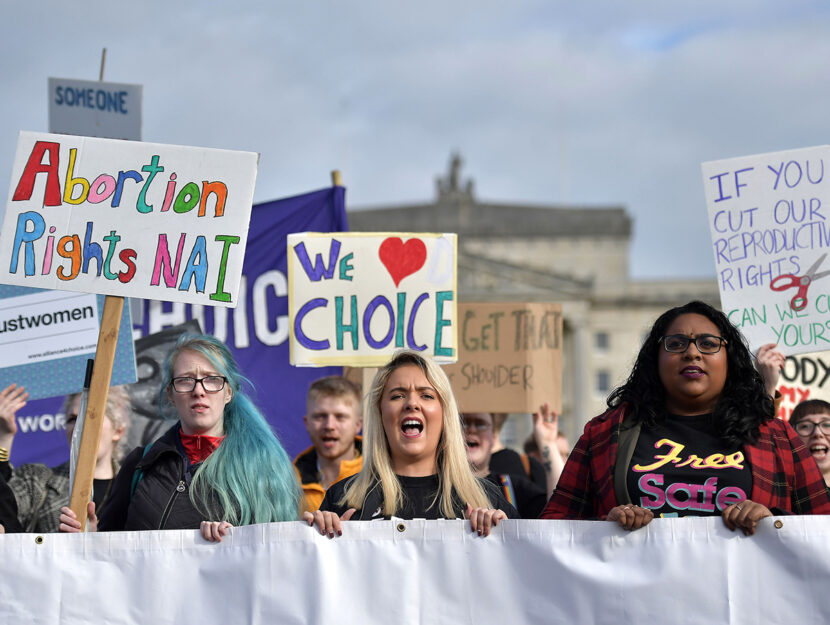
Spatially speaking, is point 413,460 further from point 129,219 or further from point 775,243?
point 775,243

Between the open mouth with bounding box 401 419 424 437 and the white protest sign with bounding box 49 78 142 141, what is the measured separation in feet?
14.6

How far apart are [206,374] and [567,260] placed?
75353 mm

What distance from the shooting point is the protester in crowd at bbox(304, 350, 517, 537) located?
13.1ft

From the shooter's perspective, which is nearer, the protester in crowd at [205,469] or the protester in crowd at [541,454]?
the protester in crowd at [205,469]

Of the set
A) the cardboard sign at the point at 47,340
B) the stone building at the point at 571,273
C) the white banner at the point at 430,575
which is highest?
the stone building at the point at 571,273

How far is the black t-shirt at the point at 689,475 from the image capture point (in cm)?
373

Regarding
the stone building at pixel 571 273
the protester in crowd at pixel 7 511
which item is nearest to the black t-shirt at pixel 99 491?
the protester in crowd at pixel 7 511

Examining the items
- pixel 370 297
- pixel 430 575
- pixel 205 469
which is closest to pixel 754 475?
pixel 430 575

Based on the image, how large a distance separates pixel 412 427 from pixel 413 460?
0.11m

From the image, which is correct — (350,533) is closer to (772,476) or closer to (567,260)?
A: (772,476)

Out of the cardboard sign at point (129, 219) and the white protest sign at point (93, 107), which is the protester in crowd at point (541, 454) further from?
the white protest sign at point (93, 107)

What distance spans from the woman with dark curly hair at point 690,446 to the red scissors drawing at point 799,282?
1291 millimetres

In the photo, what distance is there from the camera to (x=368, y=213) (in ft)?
258

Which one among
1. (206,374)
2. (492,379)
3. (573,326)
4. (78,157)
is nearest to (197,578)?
(206,374)
